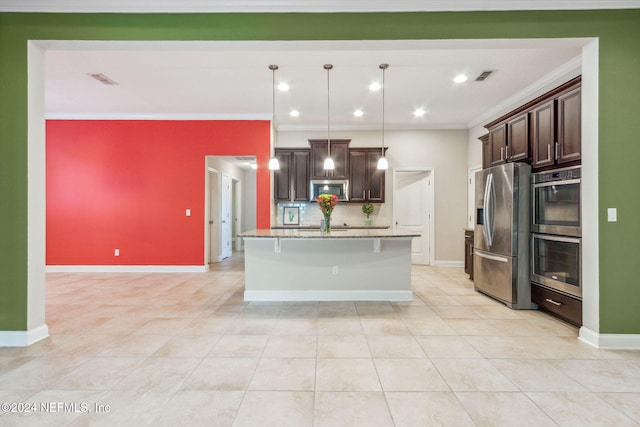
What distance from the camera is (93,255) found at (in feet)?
20.1

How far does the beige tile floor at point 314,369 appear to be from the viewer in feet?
6.16

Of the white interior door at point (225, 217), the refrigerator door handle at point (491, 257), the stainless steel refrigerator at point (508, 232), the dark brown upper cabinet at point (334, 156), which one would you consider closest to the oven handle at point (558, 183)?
the stainless steel refrigerator at point (508, 232)

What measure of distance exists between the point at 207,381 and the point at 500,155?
4413 mm

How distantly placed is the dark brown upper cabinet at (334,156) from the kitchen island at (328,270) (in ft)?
8.32

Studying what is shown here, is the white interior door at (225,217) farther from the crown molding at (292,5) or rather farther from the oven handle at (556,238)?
the oven handle at (556,238)

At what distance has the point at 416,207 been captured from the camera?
276 inches

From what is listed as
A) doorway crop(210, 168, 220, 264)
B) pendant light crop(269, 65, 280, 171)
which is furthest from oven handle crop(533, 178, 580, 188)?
doorway crop(210, 168, 220, 264)

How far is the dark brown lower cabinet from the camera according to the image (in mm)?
3170

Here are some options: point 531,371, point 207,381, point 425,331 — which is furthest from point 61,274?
point 531,371

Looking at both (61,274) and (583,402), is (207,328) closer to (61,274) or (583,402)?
(583,402)

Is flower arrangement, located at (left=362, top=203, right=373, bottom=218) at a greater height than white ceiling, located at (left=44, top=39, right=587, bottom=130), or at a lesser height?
lesser

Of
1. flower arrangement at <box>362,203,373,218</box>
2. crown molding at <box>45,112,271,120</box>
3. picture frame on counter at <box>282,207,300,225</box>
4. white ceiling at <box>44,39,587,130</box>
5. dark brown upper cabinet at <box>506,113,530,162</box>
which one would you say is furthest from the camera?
picture frame on counter at <box>282,207,300,225</box>

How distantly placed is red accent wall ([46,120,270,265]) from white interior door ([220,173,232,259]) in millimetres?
1710

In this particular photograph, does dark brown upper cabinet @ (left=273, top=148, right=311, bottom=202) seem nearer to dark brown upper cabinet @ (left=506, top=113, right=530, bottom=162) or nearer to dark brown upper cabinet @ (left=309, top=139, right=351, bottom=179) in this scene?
dark brown upper cabinet @ (left=309, top=139, right=351, bottom=179)
